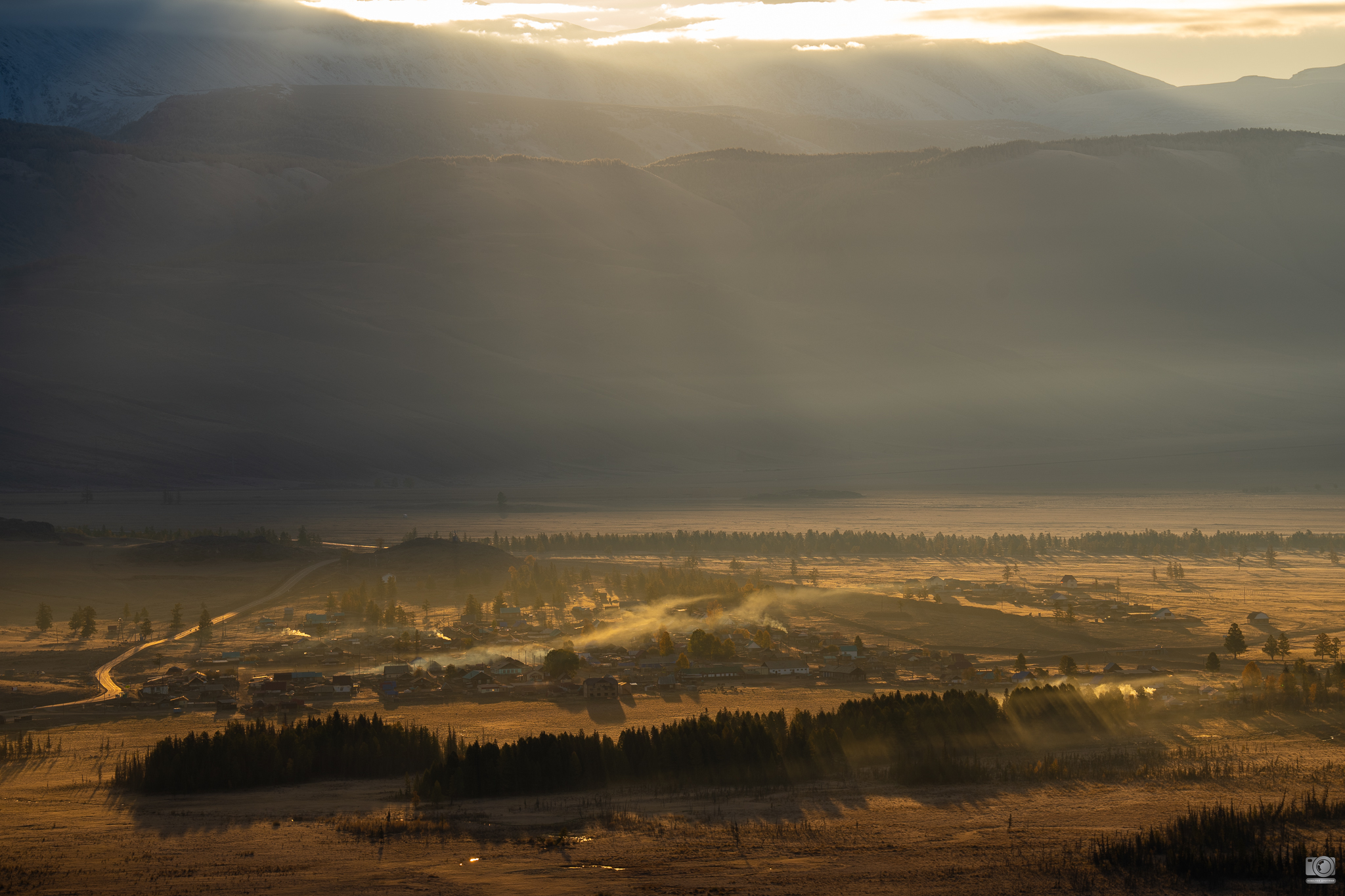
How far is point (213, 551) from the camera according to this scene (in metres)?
62.8

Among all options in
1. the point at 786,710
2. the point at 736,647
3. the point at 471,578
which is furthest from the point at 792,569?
the point at 786,710

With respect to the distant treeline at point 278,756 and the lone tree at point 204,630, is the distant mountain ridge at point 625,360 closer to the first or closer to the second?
the lone tree at point 204,630

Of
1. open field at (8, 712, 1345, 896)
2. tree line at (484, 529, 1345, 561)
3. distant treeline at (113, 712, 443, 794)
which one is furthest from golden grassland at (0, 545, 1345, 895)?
tree line at (484, 529, 1345, 561)

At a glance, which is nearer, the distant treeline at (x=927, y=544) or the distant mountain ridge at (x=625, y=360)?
the distant treeline at (x=927, y=544)

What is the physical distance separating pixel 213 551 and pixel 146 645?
20.7 metres

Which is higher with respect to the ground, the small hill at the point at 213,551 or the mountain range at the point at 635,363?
the mountain range at the point at 635,363

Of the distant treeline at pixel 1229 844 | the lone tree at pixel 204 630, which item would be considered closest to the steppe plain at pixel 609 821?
the distant treeline at pixel 1229 844

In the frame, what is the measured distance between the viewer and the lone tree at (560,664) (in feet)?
120

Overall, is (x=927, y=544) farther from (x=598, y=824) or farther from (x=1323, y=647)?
(x=598, y=824)

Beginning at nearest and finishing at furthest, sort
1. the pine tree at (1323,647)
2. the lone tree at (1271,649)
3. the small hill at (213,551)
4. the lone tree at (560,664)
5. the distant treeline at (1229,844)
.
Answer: the distant treeline at (1229,844) → the lone tree at (560,664) → the pine tree at (1323,647) → the lone tree at (1271,649) → the small hill at (213,551)

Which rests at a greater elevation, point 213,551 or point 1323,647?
point 213,551

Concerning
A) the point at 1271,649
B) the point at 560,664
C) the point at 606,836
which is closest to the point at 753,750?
the point at 606,836

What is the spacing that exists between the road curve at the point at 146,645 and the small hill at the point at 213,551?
2.45 m

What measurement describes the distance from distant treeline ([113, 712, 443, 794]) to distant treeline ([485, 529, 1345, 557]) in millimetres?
41231
